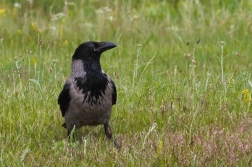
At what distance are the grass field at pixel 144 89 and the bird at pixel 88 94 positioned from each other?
0.59 feet

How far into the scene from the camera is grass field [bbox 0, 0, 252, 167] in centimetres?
584

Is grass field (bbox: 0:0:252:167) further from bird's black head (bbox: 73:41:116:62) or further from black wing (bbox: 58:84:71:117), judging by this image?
bird's black head (bbox: 73:41:116:62)

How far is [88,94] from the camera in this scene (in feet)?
20.8

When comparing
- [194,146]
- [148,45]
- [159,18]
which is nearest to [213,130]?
[194,146]

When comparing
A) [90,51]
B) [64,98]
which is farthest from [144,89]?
[64,98]

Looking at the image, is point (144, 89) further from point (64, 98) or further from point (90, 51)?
point (64, 98)

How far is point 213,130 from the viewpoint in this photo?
21.0 feet

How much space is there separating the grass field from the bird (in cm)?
18

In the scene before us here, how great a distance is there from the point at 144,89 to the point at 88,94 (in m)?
1.22

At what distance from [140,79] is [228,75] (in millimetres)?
1063

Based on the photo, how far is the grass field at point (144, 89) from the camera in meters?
5.84

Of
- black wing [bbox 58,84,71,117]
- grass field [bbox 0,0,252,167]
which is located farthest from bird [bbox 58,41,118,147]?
grass field [bbox 0,0,252,167]

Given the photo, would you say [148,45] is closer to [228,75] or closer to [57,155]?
[228,75]

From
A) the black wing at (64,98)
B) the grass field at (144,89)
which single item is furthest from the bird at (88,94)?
the grass field at (144,89)
